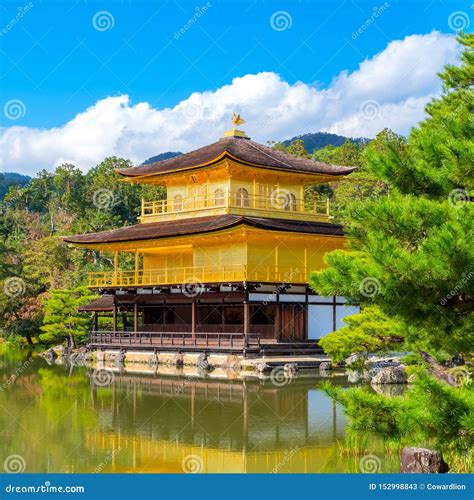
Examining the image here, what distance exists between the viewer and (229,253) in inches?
1246

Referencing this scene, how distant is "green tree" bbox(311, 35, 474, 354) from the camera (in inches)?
312

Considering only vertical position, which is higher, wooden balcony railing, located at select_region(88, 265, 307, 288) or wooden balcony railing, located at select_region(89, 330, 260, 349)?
wooden balcony railing, located at select_region(88, 265, 307, 288)

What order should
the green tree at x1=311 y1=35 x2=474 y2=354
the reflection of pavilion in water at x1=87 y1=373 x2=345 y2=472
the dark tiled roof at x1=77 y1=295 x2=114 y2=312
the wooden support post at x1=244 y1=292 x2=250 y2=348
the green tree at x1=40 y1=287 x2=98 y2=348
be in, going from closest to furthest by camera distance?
1. the green tree at x1=311 y1=35 x2=474 y2=354
2. the reflection of pavilion in water at x1=87 y1=373 x2=345 y2=472
3. the wooden support post at x1=244 y1=292 x2=250 y2=348
4. the dark tiled roof at x1=77 y1=295 x2=114 y2=312
5. the green tree at x1=40 y1=287 x2=98 y2=348

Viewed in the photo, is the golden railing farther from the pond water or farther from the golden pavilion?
the pond water

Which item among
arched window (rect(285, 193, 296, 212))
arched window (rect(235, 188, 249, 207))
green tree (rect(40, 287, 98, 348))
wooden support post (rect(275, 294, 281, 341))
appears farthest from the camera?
green tree (rect(40, 287, 98, 348))

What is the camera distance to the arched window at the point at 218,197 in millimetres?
33062

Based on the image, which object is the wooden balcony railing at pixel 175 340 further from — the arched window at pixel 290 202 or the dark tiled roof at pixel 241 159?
the dark tiled roof at pixel 241 159

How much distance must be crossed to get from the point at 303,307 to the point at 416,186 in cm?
2104

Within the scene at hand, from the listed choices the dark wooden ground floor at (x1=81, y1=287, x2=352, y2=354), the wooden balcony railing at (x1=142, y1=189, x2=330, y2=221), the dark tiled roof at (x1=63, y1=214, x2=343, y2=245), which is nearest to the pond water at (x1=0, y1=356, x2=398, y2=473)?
the dark wooden ground floor at (x1=81, y1=287, x2=352, y2=354)

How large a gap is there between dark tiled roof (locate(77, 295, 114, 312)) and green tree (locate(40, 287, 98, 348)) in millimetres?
353

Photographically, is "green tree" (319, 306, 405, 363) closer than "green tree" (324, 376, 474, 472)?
No

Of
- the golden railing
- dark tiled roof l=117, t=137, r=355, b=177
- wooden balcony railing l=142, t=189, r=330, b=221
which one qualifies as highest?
dark tiled roof l=117, t=137, r=355, b=177

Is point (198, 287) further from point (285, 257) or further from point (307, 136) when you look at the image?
point (307, 136)
